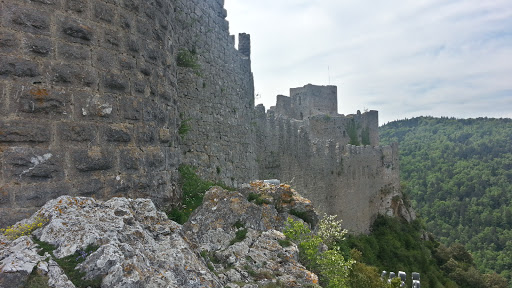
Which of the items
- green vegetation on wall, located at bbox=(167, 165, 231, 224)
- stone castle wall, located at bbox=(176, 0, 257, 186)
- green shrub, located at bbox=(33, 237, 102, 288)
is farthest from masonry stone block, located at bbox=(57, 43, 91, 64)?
stone castle wall, located at bbox=(176, 0, 257, 186)

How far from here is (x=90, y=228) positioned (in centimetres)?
261

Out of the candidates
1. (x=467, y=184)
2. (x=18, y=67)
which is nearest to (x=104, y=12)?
(x=18, y=67)

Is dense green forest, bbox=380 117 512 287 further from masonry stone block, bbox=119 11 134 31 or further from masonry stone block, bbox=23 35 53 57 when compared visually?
masonry stone block, bbox=23 35 53 57

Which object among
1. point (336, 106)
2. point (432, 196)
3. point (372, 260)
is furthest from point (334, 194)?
point (432, 196)

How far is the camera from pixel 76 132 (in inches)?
155

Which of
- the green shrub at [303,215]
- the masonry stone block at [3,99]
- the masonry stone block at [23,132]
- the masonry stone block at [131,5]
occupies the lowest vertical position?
the green shrub at [303,215]

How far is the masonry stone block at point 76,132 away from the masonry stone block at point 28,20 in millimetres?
911

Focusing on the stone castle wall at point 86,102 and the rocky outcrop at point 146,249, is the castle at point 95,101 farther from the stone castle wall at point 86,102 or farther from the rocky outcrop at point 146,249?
the rocky outcrop at point 146,249

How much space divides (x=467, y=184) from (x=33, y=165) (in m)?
76.3

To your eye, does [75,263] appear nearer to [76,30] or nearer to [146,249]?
[146,249]

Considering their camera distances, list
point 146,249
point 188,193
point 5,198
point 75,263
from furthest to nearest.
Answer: point 188,193 < point 5,198 < point 146,249 < point 75,263

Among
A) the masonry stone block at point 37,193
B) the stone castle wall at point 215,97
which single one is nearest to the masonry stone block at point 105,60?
the masonry stone block at point 37,193

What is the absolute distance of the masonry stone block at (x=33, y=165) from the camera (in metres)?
3.50

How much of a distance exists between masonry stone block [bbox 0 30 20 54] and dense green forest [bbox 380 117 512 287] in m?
39.8
